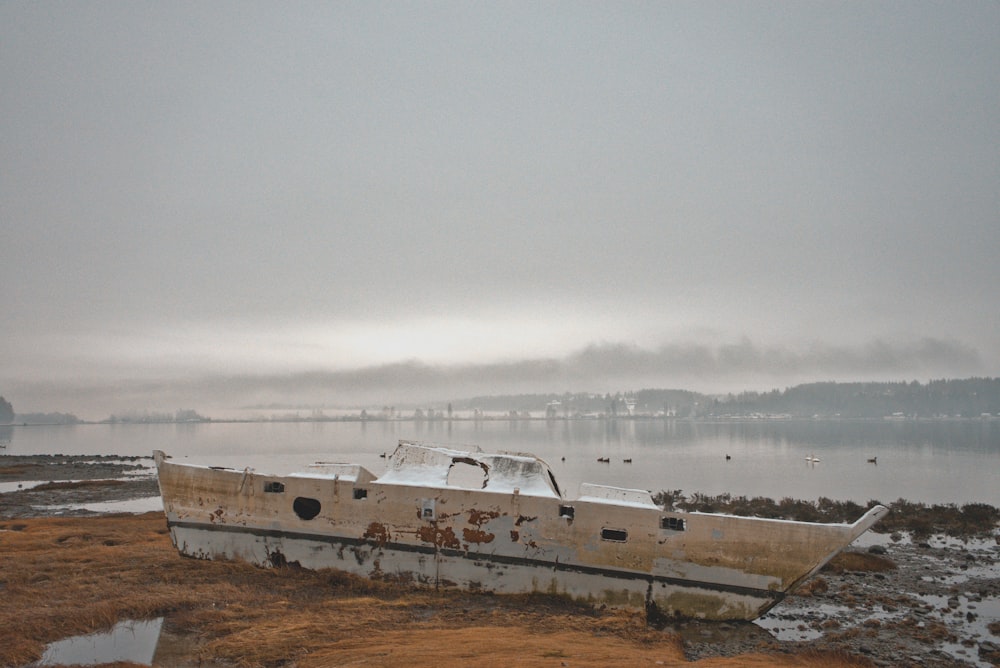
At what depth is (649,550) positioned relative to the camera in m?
9.09

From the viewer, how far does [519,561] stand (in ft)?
30.9

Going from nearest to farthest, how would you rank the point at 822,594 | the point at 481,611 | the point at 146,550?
the point at 481,611
the point at 822,594
the point at 146,550

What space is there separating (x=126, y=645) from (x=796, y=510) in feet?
75.3

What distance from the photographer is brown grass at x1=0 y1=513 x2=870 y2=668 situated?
6500 millimetres

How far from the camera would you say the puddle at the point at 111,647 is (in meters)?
6.52

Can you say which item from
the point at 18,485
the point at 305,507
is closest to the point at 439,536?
the point at 305,507

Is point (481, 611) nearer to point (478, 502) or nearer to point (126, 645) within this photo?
point (478, 502)

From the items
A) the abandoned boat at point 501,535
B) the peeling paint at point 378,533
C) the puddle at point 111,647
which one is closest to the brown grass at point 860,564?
the abandoned boat at point 501,535

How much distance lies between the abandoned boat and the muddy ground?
687 mm

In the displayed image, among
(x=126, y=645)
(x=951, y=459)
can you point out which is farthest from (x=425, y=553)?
(x=951, y=459)

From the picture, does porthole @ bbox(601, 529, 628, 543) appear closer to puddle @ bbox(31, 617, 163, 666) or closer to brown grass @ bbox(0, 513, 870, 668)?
brown grass @ bbox(0, 513, 870, 668)

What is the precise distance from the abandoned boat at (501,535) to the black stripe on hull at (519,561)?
0.06 ft

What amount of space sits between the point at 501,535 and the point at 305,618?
3.17 metres

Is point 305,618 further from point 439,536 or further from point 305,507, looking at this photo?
point 305,507
